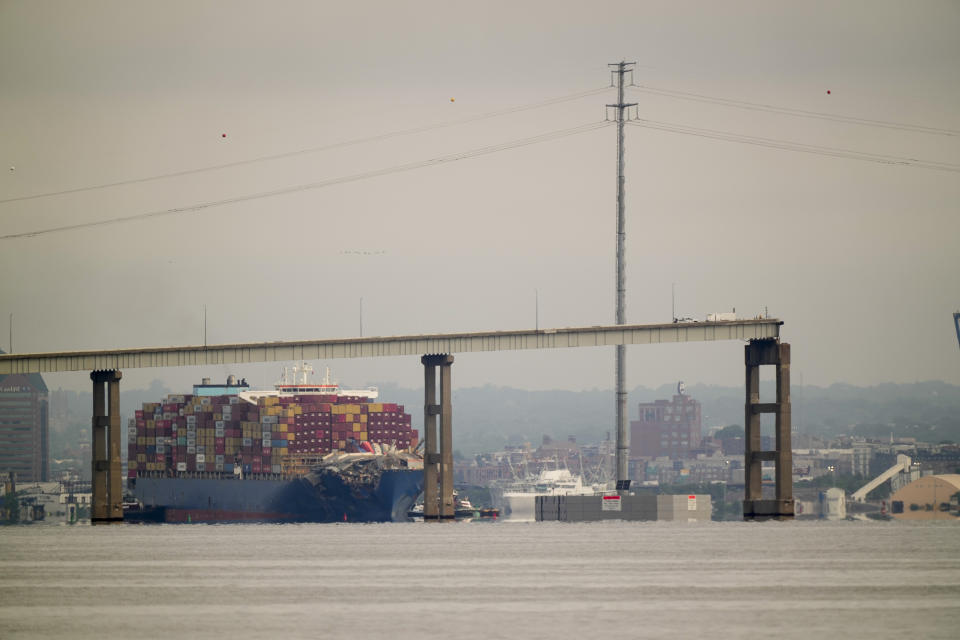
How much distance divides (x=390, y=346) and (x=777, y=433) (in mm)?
31857

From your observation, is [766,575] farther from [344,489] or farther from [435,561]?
[344,489]

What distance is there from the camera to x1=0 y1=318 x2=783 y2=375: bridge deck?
126562mm

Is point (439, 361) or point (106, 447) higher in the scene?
point (439, 361)

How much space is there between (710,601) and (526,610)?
7753 mm

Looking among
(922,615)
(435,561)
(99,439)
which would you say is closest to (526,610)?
(922,615)

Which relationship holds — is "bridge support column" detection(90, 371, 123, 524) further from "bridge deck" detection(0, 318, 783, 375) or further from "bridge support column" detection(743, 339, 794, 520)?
"bridge support column" detection(743, 339, 794, 520)

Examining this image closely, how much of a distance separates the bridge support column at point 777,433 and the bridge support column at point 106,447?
5388cm

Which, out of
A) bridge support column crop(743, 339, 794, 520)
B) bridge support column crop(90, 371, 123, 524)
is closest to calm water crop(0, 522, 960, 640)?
bridge support column crop(743, 339, 794, 520)

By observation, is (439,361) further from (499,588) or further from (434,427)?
(499,588)

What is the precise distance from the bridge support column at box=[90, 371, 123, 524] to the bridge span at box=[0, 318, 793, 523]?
87mm

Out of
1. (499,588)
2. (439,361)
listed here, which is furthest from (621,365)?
(499,588)

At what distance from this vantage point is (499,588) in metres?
71.0

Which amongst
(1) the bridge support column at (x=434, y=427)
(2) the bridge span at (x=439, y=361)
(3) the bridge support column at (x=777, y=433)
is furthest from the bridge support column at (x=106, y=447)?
(3) the bridge support column at (x=777, y=433)

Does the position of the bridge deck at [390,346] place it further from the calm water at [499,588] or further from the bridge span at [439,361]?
the calm water at [499,588]
